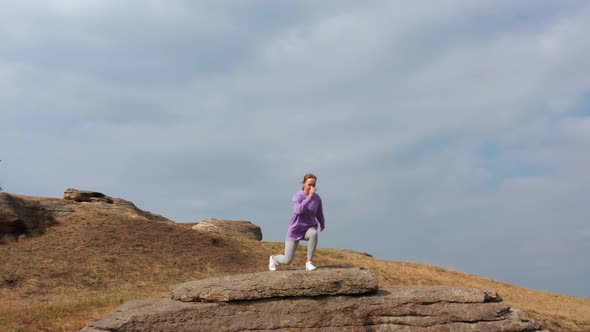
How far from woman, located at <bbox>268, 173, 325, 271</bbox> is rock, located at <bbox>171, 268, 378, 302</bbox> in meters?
1.33

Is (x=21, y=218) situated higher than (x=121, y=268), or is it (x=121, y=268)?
(x=21, y=218)

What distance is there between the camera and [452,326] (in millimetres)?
11258

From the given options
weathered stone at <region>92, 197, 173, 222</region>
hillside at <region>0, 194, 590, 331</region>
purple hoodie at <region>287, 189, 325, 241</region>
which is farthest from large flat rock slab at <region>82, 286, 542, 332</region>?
weathered stone at <region>92, 197, 173, 222</region>

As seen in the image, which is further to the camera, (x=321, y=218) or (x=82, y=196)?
(x=82, y=196)

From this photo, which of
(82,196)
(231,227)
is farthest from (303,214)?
(82,196)

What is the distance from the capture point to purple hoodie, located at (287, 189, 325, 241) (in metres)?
12.9

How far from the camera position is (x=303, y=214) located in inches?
513

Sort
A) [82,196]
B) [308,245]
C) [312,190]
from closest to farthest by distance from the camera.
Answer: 1. [312,190]
2. [308,245]
3. [82,196]

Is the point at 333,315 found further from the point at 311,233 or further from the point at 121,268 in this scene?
the point at 121,268

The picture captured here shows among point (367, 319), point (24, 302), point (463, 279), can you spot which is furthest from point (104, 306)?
point (463, 279)

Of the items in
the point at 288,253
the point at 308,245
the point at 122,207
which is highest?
the point at 122,207

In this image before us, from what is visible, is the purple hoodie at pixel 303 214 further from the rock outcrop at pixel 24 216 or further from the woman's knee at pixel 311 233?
the rock outcrop at pixel 24 216

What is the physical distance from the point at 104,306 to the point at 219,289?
7437mm

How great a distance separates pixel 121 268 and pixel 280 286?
1517 cm
